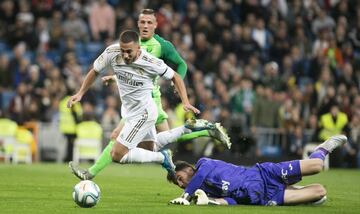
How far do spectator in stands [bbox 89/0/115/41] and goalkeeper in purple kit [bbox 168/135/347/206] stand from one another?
52.7 ft

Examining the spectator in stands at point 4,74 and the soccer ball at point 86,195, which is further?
the spectator in stands at point 4,74

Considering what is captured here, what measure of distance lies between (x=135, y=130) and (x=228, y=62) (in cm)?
1468

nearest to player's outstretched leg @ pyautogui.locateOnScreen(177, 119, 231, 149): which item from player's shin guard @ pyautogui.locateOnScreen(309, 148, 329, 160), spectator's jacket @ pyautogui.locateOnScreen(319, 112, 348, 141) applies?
player's shin guard @ pyautogui.locateOnScreen(309, 148, 329, 160)

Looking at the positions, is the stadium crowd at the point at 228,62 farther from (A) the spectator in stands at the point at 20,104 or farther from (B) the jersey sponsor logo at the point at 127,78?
(B) the jersey sponsor logo at the point at 127,78

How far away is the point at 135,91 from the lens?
531 inches

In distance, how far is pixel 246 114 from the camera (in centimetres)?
2648

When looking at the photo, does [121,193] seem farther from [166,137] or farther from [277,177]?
[277,177]

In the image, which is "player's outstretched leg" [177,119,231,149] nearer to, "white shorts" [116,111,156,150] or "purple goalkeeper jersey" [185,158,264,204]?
"white shorts" [116,111,156,150]

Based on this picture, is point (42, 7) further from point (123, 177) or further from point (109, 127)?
point (123, 177)

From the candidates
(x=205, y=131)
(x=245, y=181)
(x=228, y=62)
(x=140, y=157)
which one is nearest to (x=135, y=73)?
(x=140, y=157)

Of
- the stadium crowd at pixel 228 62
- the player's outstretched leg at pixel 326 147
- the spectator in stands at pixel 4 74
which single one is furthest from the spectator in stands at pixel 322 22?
the player's outstretched leg at pixel 326 147

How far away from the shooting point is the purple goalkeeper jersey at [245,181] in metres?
12.4

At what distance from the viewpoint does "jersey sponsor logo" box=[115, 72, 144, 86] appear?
1331cm

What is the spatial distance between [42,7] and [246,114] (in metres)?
6.75
